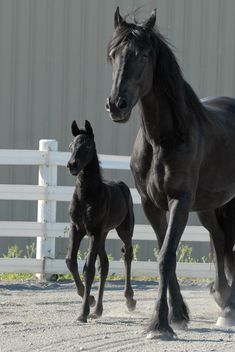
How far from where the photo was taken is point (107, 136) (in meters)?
14.0

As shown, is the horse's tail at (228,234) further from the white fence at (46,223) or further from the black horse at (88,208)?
the white fence at (46,223)

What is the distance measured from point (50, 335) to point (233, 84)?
8.26 m

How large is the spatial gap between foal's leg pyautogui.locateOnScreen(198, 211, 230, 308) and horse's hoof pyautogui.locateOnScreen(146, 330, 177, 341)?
4.80 ft

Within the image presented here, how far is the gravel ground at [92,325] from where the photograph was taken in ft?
20.8

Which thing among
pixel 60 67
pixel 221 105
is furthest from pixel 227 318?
pixel 60 67

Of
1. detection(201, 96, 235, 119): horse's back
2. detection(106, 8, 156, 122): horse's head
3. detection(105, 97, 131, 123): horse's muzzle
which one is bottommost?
detection(201, 96, 235, 119): horse's back

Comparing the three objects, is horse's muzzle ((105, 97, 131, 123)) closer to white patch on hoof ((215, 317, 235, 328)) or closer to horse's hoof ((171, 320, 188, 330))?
horse's hoof ((171, 320, 188, 330))

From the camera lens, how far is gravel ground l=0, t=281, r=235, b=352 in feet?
20.8

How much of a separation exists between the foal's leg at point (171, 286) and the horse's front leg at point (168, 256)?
38cm

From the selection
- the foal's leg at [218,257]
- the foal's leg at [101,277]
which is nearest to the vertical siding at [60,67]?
the foal's leg at [101,277]

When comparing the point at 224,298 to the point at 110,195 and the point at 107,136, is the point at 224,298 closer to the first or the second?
the point at 110,195

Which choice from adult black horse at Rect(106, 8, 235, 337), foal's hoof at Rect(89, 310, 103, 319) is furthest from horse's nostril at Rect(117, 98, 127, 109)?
foal's hoof at Rect(89, 310, 103, 319)

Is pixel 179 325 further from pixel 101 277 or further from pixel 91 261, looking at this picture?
pixel 101 277

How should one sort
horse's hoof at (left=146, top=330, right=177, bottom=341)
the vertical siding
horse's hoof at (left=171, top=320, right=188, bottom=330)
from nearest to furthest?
horse's hoof at (left=146, top=330, right=177, bottom=341) < horse's hoof at (left=171, top=320, right=188, bottom=330) < the vertical siding
